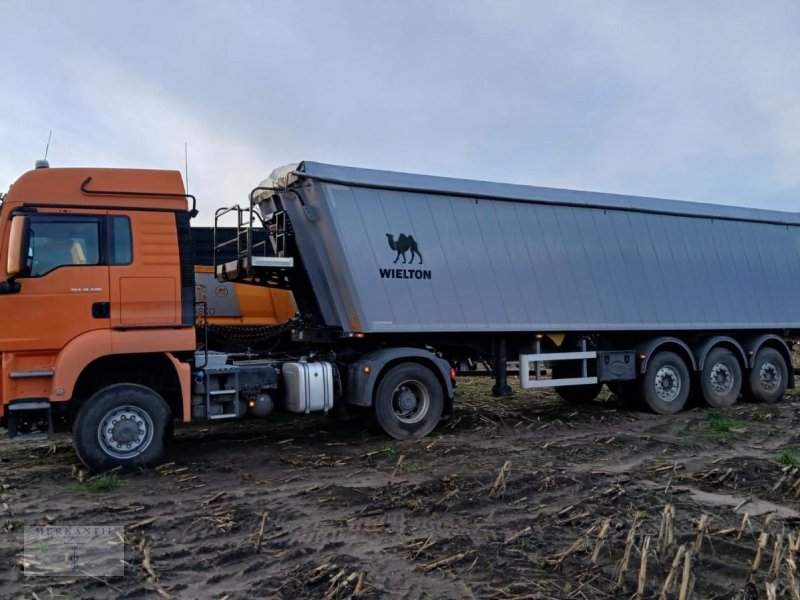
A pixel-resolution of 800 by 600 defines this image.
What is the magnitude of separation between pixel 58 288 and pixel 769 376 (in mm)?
11563

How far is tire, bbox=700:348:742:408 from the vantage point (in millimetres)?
11227

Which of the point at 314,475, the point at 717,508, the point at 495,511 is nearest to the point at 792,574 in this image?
the point at 717,508

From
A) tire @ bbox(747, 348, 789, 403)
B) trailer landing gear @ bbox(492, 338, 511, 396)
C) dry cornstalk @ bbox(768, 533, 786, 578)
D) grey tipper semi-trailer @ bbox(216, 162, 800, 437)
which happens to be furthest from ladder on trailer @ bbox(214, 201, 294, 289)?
tire @ bbox(747, 348, 789, 403)

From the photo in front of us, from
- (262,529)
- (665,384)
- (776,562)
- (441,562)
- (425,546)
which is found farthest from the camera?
(665,384)

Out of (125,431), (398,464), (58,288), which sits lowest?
(398,464)

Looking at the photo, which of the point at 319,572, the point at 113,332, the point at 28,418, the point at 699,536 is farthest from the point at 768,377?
the point at 28,418

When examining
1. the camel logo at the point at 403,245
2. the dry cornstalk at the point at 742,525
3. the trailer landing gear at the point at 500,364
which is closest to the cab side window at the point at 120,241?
the camel logo at the point at 403,245

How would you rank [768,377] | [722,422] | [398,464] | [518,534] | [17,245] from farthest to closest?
1. [768,377]
2. [722,422]
3. [398,464]
4. [17,245]
5. [518,534]

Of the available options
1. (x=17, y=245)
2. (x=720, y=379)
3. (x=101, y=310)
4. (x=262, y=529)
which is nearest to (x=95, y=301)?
(x=101, y=310)

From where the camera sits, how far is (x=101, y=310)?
689 centimetres

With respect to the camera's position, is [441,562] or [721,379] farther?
[721,379]

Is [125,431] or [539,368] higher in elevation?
[539,368]

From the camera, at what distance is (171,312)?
7.19 m

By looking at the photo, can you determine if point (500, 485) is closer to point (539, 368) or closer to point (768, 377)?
point (539, 368)
